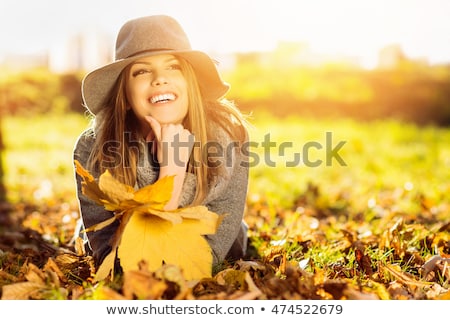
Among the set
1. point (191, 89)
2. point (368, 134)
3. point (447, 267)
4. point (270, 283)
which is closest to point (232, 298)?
point (270, 283)

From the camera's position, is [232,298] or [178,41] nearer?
[232,298]

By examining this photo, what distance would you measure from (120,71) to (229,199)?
74cm

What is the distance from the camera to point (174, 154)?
2.27 meters

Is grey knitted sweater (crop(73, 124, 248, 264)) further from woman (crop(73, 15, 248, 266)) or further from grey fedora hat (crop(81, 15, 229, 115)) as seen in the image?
grey fedora hat (crop(81, 15, 229, 115))

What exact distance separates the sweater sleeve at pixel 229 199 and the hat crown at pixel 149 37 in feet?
1.63

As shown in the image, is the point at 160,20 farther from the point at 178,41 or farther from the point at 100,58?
the point at 100,58

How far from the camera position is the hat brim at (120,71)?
2.48 m

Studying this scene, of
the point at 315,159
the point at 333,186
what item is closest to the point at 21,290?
the point at 333,186

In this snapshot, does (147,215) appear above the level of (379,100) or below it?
above

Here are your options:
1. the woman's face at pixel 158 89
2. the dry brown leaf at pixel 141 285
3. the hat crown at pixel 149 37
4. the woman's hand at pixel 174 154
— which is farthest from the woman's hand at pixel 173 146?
the dry brown leaf at pixel 141 285

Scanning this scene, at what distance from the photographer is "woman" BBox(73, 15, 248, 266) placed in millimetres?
2438

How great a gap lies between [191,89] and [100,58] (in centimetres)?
726

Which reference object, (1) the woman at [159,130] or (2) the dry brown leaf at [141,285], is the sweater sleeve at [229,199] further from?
(2) the dry brown leaf at [141,285]

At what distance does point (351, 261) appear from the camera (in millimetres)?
2330
